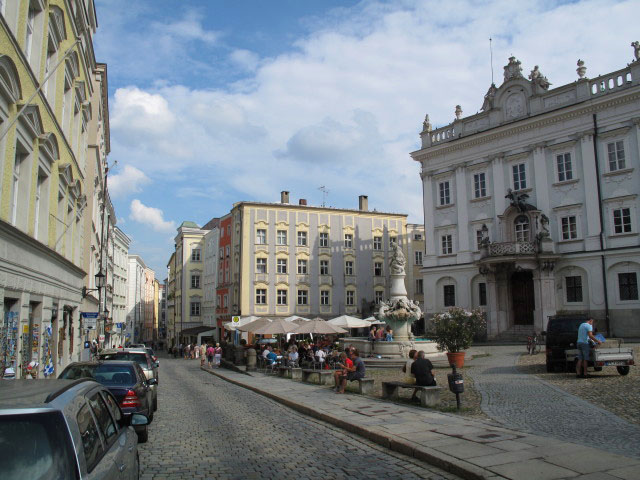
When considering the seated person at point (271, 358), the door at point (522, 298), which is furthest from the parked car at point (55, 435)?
the door at point (522, 298)

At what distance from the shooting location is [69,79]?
1934 centimetres

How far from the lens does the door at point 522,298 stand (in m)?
38.2

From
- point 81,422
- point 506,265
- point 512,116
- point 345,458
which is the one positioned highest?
point 512,116

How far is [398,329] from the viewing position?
Answer: 26766 mm

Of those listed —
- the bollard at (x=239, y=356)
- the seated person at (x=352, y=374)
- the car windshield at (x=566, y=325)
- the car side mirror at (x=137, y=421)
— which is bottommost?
the bollard at (x=239, y=356)

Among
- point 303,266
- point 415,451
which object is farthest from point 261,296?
point 415,451

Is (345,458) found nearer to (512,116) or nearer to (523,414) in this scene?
(523,414)

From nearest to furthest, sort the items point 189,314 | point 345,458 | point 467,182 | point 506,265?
1. point 345,458
2. point 506,265
3. point 467,182
4. point 189,314

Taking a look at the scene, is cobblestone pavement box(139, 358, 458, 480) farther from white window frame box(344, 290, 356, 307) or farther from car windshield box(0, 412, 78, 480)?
white window frame box(344, 290, 356, 307)

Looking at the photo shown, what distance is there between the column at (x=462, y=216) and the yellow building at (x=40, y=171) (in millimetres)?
28679

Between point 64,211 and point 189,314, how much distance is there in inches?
2112

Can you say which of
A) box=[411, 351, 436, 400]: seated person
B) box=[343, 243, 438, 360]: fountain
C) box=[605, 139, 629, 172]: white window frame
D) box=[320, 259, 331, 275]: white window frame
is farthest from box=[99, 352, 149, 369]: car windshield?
box=[320, 259, 331, 275]: white window frame

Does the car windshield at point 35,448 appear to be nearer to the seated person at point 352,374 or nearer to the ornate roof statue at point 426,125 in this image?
the seated person at point 352,374

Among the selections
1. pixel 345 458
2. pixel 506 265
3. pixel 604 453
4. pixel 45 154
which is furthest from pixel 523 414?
pixel 506 265
